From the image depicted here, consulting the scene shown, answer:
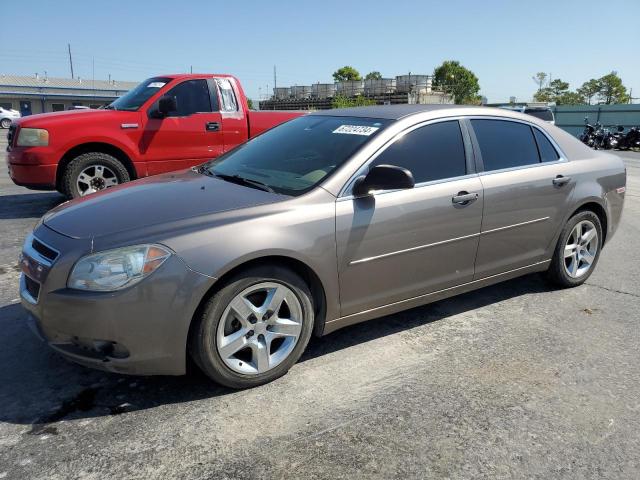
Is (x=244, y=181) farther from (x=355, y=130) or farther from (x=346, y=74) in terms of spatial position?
(x=346, y=74)

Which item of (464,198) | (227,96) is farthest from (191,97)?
(464,198)

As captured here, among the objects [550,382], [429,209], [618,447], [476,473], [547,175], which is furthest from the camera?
[547,175]

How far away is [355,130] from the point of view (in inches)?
145

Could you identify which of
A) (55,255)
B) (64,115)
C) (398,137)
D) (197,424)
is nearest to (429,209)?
(398,137)

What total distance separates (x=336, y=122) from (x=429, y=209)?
0.99 m

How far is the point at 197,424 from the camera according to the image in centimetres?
266

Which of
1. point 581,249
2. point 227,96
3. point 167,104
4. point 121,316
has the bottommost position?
point 581,249

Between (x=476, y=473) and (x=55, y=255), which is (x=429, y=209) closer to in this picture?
(x=476, y=473)

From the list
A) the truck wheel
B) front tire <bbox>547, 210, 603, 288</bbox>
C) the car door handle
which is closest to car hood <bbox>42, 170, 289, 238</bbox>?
the car door handle

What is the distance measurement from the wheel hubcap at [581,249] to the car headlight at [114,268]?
3.48 m

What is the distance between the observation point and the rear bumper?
679 cm

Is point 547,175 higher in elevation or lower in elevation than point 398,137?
lower

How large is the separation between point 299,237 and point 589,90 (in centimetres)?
9916

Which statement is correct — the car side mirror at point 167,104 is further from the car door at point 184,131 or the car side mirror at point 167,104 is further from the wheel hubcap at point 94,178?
Answer: the wheel hubcap at point 94,178
